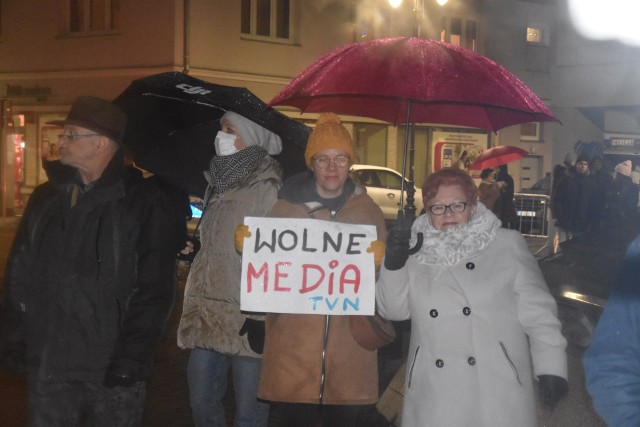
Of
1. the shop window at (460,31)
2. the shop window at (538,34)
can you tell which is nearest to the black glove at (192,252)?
the shop window at (460,31)

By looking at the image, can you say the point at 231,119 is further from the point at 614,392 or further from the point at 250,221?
the point at 614,392

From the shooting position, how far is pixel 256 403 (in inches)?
168

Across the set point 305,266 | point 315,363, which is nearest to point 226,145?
point 305,266

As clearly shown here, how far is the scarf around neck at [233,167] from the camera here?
4371 mm

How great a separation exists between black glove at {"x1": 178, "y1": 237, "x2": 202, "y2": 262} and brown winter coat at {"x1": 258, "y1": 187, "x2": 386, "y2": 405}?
60 centimetres

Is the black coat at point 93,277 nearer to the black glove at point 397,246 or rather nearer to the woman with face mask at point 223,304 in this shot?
the woman with face mask at point 223,304

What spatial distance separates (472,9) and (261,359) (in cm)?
2755

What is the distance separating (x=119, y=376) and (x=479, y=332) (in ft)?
4.80

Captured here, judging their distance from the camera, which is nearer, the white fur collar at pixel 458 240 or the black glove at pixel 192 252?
the white fur collar at pixel 458 240

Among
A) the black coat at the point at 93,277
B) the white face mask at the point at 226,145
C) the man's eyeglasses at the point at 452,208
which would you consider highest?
the white face mask at the point at 226,145

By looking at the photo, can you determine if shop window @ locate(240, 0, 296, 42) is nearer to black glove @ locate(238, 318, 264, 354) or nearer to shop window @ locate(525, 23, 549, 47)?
shop window @ locate(525, 23, 549, 47)

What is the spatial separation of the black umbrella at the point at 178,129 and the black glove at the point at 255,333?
3.59ft

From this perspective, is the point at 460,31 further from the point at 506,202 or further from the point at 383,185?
the point at 506,202

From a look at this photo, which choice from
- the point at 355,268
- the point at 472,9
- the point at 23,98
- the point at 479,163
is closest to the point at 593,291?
the point at 355,268
